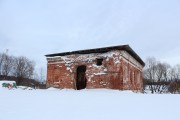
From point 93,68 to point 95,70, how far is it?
10.6 inches

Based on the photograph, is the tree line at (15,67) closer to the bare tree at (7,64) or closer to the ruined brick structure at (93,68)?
the bare tree at (7,64)

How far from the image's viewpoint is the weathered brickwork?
15.4m

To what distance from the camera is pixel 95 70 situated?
53.8 ft

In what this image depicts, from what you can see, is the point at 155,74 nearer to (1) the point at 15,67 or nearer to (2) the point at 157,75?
(2) the point at 157,75

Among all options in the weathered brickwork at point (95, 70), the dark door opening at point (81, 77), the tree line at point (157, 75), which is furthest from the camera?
the tree line at point (157, 75)

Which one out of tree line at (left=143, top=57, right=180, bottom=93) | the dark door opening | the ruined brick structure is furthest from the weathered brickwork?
tree line at (left=143, top=57, right=180, bottom=93)

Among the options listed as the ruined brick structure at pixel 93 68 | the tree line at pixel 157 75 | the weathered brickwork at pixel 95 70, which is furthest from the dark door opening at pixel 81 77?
the tree line at pixel 157 75

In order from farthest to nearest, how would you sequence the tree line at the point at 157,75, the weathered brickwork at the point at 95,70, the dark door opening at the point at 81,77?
the tree line at the point at 157,75
the dark door opening at the point at 81,77
the weathered brickwork at the point at 95,70

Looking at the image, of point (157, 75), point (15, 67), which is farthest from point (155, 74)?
point (15, 67)

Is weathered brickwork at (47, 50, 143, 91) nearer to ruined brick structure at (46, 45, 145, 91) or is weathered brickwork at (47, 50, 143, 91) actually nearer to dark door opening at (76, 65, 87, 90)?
ruined brick structure at (46, 45, 145, 91)

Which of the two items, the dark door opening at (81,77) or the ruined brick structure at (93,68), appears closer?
the ruined brick structure at (93,68)

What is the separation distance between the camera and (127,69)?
671 inches

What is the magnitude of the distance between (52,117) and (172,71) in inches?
2136

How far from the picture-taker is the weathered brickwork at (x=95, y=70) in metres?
15.4
